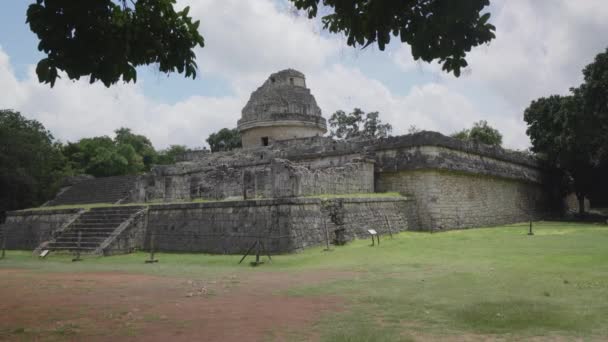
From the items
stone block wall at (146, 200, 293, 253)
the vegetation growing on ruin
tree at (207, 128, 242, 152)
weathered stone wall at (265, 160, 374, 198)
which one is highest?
tree at (207, 128, 242, 152)

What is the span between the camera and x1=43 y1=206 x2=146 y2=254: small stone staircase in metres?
15.8

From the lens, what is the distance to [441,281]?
817cm

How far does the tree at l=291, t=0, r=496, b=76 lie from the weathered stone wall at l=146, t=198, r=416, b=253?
25.6ft

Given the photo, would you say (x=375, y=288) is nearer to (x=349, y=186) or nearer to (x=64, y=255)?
(x=349, y=186)

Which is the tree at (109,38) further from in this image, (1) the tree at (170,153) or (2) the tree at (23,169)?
(1) the tree at (170,153)

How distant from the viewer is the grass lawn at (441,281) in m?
5.36

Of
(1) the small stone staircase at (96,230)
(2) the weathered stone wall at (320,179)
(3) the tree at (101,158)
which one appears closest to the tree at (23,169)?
(3) the tree at (101,158)

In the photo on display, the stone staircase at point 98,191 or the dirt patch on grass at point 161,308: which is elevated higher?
the stone staircase at point 98,191

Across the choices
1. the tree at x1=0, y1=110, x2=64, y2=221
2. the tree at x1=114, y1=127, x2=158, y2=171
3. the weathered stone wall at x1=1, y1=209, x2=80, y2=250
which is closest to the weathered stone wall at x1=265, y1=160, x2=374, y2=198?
the weathered stone wall at x1=1, y1=209, x2=80, y2=250

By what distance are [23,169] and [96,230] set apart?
1288 cm

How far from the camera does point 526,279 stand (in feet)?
26.3

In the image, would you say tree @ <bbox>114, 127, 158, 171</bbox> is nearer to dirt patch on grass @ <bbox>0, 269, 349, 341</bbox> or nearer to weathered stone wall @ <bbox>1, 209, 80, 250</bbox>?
weathered stone wall @ <bbox>1, 209, 80, 250</bbox>

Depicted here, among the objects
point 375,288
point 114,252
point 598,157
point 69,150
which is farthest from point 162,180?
point 69,150

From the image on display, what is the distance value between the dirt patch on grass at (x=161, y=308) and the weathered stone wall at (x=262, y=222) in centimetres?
323
